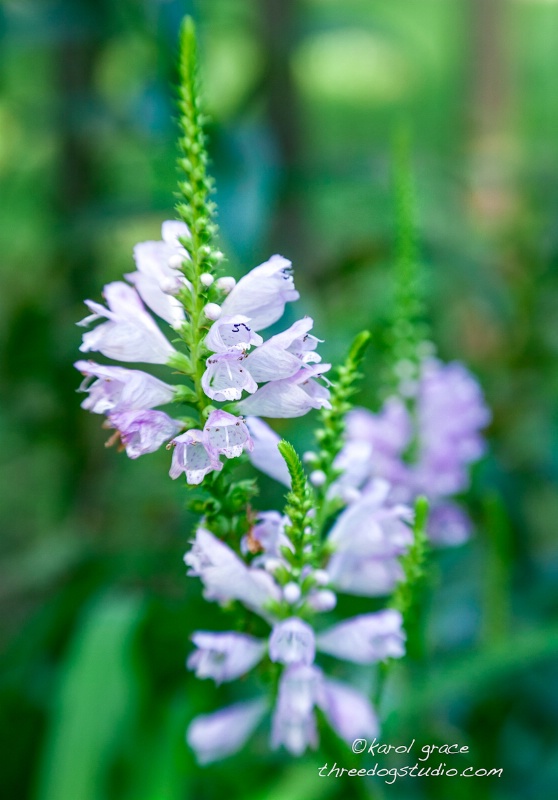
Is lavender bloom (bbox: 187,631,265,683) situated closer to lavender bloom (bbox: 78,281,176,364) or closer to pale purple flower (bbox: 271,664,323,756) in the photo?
pale purple flower (bbox: 271,664,323,756)

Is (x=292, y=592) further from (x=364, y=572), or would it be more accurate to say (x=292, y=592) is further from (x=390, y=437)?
(x=390, y=437)

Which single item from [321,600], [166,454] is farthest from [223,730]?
[166,454]

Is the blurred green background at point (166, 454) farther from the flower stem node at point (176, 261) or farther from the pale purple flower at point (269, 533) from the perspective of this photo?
the flower stem node at point (176, 261)

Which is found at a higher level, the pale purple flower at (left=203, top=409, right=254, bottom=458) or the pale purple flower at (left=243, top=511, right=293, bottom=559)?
the pale purple flower at (left=203, top=409, right=254, bottom=458)

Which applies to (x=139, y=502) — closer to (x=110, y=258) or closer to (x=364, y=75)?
(x=110, y=258)

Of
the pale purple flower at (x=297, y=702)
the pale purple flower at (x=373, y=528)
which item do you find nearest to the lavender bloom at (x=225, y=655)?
the pale purple flower at (x=297, y=702)

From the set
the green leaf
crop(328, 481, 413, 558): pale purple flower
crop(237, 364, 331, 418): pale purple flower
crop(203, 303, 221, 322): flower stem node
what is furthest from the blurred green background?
crop(203, 303, 221, 322): flower stem node
